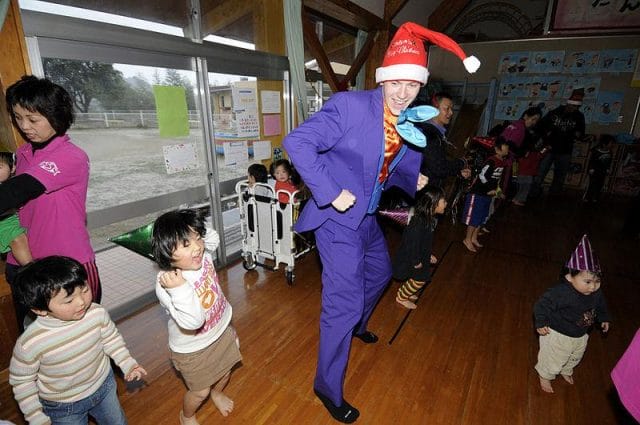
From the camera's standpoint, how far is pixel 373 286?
6.46ft

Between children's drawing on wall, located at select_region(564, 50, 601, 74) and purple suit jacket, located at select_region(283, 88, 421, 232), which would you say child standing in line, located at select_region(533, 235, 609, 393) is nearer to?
purple suit jacket, located at select_region(283, 88, 421, 232)

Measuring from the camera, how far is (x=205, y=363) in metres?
1.43

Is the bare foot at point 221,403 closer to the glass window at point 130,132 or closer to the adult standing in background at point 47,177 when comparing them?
the adult standing in background at point 47,177

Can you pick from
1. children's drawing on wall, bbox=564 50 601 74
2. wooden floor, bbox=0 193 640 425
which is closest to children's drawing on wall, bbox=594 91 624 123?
children's drawing on wall, bbox=564 50 601 74

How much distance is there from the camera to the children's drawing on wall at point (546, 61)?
6879mm

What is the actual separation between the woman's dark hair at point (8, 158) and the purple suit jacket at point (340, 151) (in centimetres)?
145

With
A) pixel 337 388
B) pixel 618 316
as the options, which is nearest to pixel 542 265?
pixel 618 316

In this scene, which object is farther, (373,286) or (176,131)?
(176,131)

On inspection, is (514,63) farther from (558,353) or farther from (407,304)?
(558,353)

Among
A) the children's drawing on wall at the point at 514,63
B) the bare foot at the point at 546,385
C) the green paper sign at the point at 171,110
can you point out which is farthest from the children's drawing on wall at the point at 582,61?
the green paper sign at the point at 171,110

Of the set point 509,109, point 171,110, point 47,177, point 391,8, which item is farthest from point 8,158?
point 509,109

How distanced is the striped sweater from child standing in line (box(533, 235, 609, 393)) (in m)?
2.19

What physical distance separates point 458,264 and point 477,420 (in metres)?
2.03

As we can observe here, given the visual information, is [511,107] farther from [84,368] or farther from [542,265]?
[84,368]
